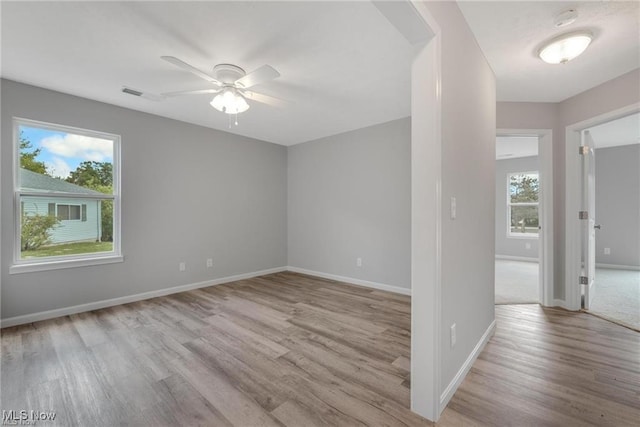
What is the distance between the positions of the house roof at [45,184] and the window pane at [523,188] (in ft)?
27.6

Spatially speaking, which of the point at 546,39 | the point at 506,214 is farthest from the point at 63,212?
the point at 506,214

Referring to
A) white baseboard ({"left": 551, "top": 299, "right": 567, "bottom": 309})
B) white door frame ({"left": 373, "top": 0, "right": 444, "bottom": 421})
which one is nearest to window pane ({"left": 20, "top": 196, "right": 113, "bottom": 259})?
white door frame ({"left": 373, "top": 0, "right": 444, "bottom": 421})

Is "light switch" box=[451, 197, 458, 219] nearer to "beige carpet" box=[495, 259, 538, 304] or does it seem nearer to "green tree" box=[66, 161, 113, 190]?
"beige carpet" box=[495, 259, 538, 304]

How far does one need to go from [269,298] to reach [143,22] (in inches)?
121

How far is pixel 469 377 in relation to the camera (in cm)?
181

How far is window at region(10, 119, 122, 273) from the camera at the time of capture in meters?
2.79

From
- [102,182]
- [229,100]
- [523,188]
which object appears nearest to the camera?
[229,100]

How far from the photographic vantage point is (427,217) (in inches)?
55.6

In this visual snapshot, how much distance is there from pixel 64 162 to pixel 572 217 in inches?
236

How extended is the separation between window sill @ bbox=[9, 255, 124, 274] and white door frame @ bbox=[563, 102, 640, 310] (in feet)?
18.0

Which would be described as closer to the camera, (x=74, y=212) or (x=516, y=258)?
(x=74, y=212)

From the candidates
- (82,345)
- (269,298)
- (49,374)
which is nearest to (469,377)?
(269,298)

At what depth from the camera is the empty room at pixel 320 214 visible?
Answer: 153cm

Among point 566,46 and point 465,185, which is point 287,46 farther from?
point 566,46
